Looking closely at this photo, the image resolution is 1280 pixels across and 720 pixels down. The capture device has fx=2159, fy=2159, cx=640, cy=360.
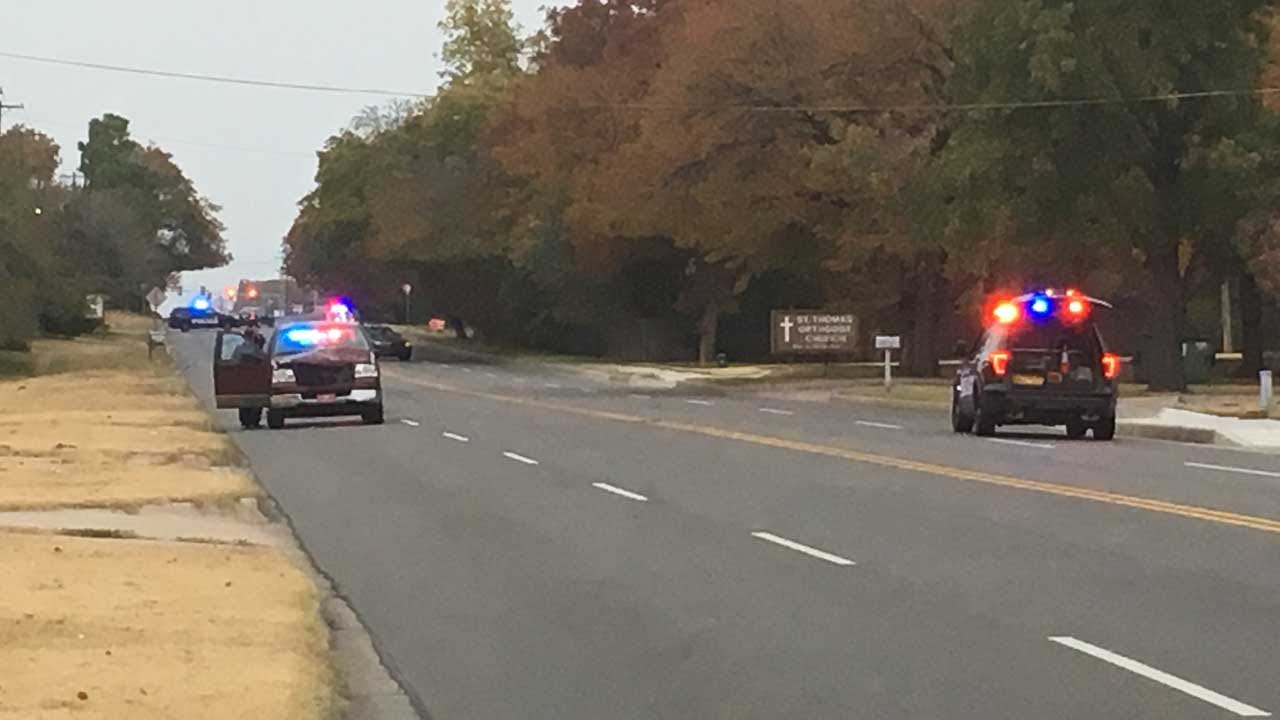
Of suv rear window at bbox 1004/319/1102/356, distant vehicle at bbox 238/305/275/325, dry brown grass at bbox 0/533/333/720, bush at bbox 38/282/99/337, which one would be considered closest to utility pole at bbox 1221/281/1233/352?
distant vehicle at bbox 238/305/275/325

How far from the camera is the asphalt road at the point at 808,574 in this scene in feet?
34.2

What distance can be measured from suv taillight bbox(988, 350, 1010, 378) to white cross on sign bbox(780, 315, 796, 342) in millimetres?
27456

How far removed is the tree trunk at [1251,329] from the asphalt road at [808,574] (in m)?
29.4

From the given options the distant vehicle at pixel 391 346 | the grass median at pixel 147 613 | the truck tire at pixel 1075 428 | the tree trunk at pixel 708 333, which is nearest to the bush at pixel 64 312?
the distant vehicle at pixel 391 346

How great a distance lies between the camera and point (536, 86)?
2837 inches

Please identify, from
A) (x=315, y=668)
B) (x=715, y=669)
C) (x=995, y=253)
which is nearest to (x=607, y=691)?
(x=715, y=669)

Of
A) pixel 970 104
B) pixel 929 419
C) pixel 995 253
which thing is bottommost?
pixel 929 419

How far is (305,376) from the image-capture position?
3550 cm

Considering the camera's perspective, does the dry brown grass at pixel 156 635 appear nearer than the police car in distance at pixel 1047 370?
Yes

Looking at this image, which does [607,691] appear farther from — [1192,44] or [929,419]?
[1192,44]

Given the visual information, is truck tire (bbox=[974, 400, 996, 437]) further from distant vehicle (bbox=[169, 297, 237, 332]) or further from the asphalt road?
distant vehicle (bbox=[169, 297, 237, 332])

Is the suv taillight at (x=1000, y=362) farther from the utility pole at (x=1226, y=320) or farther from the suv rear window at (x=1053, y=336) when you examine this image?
the utility pole at (x=1226, y=320)

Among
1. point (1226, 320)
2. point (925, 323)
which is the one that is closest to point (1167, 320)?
point (925, 323)

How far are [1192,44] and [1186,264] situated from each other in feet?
51.6
